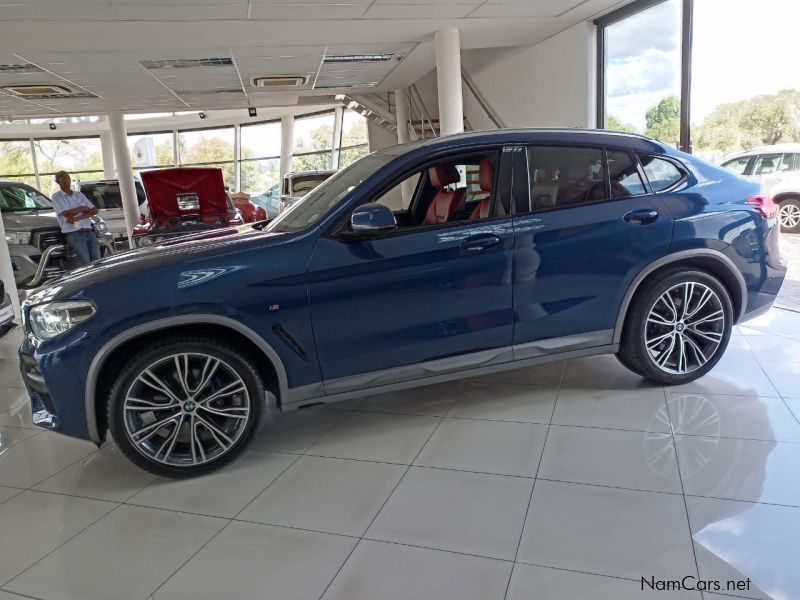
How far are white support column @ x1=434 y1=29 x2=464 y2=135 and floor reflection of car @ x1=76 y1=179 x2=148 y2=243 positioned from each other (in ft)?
21.3

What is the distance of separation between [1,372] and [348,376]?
339 cm

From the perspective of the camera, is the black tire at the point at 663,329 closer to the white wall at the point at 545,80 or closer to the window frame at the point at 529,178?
the window frame at the point at 529,178

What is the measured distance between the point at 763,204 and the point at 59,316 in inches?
138

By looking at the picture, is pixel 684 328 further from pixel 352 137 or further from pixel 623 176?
pixel 352 137

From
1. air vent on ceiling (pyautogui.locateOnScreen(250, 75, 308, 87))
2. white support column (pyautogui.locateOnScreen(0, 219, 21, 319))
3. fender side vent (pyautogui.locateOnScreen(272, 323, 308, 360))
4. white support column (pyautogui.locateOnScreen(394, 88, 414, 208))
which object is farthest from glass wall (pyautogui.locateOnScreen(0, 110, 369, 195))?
fender side vent (pyautogui.locateOnScreen(272, 323, 308, 360))

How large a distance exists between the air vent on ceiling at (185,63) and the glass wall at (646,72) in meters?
5.36

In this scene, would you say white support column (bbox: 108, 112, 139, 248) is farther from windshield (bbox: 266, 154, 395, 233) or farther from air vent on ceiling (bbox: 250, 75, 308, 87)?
windshield (bbox: 266, 154, 395, 233)

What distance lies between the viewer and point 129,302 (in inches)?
94.5

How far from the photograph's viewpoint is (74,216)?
685 centimetres

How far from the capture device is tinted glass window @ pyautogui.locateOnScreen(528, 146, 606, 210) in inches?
114

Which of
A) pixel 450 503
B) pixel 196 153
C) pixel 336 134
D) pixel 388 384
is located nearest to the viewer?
pixel 450 503

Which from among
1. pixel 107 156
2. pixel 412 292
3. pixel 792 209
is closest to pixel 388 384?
pixel 412 292

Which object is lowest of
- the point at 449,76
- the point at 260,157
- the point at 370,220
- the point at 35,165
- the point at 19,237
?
the point at 19,237

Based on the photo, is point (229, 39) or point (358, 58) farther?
point (358, 58)
